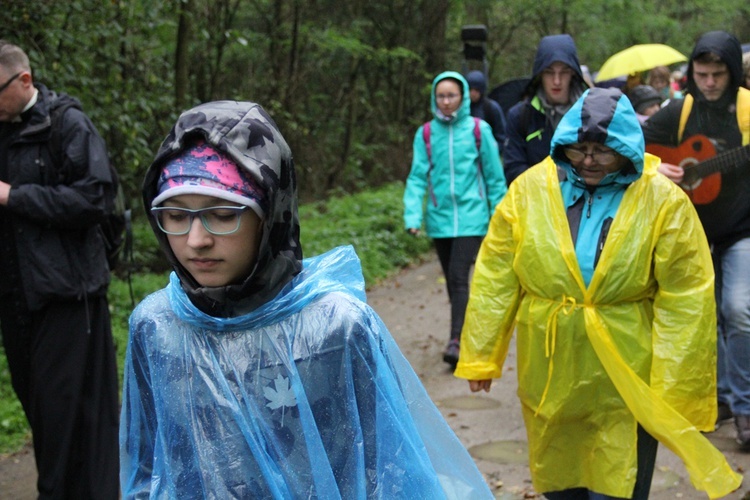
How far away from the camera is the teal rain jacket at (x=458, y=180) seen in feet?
25.0

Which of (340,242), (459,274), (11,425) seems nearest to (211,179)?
(11,425)

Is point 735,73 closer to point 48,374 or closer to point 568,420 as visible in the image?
point 568,420

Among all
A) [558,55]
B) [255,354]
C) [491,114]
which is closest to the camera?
[255,354]

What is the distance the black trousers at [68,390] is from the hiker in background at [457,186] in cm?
334

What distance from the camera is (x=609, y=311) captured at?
154 inches

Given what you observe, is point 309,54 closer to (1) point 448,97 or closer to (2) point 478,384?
(1) point 448,97

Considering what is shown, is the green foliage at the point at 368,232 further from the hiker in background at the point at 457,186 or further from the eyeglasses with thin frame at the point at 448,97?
the eyeglasses with thin frame at the point at 448,97

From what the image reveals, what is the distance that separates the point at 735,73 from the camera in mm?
5312

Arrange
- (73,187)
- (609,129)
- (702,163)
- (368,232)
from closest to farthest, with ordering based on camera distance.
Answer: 1. (609,129)
2. (73,187)
3. (702,163)
4. (368,232)

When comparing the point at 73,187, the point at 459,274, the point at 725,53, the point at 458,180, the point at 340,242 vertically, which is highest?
the point at 725,53

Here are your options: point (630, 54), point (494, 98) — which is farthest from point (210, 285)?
point (630, 54)

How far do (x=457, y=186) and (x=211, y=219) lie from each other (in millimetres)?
5525

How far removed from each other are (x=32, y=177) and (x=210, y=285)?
2.53m

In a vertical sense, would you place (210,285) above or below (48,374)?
above
